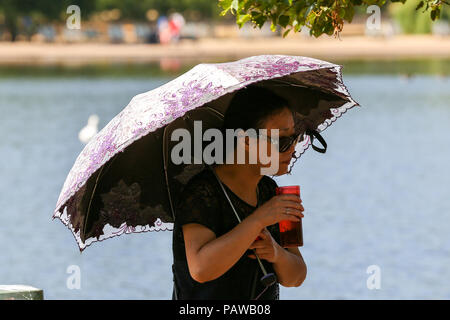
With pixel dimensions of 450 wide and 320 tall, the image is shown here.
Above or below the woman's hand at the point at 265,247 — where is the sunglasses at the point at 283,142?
above

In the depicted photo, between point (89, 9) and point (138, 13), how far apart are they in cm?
625

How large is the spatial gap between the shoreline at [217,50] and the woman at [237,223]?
1639 inches

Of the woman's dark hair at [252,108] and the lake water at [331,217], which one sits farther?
the lake water at [331,217]

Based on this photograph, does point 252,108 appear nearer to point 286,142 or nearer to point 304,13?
point 286,142

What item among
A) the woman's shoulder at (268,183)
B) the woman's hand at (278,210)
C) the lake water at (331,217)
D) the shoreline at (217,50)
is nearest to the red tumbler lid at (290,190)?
the woman's hand at (278,210)

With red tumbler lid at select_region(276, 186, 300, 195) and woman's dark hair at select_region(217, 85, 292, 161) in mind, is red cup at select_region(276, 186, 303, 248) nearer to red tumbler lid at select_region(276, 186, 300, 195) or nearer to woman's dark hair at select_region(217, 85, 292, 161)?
red tumbler lid at select_region(276, 186, 300, 195)

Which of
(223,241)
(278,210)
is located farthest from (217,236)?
(278,210)

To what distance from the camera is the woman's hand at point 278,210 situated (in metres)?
2.86

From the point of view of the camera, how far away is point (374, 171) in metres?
16.2

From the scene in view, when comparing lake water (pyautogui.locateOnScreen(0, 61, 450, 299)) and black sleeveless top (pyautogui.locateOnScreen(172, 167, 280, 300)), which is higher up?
black sleeveless top (pyautogui.locateOnScreen(172, 167, 280, 300))

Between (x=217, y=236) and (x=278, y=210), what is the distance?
200mm

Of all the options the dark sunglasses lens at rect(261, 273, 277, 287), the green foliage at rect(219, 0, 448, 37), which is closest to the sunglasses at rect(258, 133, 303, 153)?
the dark sunglasses lens at rect(261, 273, 277, 287)

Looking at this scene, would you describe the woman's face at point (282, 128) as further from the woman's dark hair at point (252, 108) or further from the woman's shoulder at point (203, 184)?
the woman's shoulder at point (203, 184)

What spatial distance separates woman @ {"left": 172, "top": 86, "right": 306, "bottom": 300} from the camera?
2.84 metres
